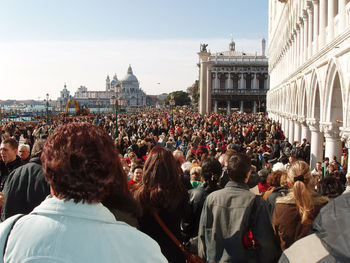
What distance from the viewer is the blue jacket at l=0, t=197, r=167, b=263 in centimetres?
154

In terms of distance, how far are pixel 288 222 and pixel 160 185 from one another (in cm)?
121

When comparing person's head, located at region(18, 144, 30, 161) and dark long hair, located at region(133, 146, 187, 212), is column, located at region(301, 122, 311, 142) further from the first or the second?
dark long hair, located at region(133, 146, 187, 212)

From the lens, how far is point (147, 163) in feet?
12.5

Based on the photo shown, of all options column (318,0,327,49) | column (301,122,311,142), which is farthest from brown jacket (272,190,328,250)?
column (301,122,311,142)

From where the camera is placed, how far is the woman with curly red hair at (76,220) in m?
1.54

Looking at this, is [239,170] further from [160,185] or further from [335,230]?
[335,230]

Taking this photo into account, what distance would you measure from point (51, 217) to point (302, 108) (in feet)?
60.4

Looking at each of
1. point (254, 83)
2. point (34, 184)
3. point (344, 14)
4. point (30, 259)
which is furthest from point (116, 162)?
point (254, 83)

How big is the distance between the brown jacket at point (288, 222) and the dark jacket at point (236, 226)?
0.60 feet

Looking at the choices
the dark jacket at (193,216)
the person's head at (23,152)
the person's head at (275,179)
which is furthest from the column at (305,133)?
the dark jacket at (193,216)

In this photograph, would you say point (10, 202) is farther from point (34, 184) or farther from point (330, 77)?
point (330, 77)

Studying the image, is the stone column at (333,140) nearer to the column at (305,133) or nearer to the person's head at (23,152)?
the column at (305,133)

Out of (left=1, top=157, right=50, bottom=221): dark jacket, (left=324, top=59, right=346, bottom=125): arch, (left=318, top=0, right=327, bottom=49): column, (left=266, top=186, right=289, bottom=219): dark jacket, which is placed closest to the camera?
(left=1, top=157, right=50, bottom=221): dark jacket

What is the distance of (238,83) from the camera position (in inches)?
3617
